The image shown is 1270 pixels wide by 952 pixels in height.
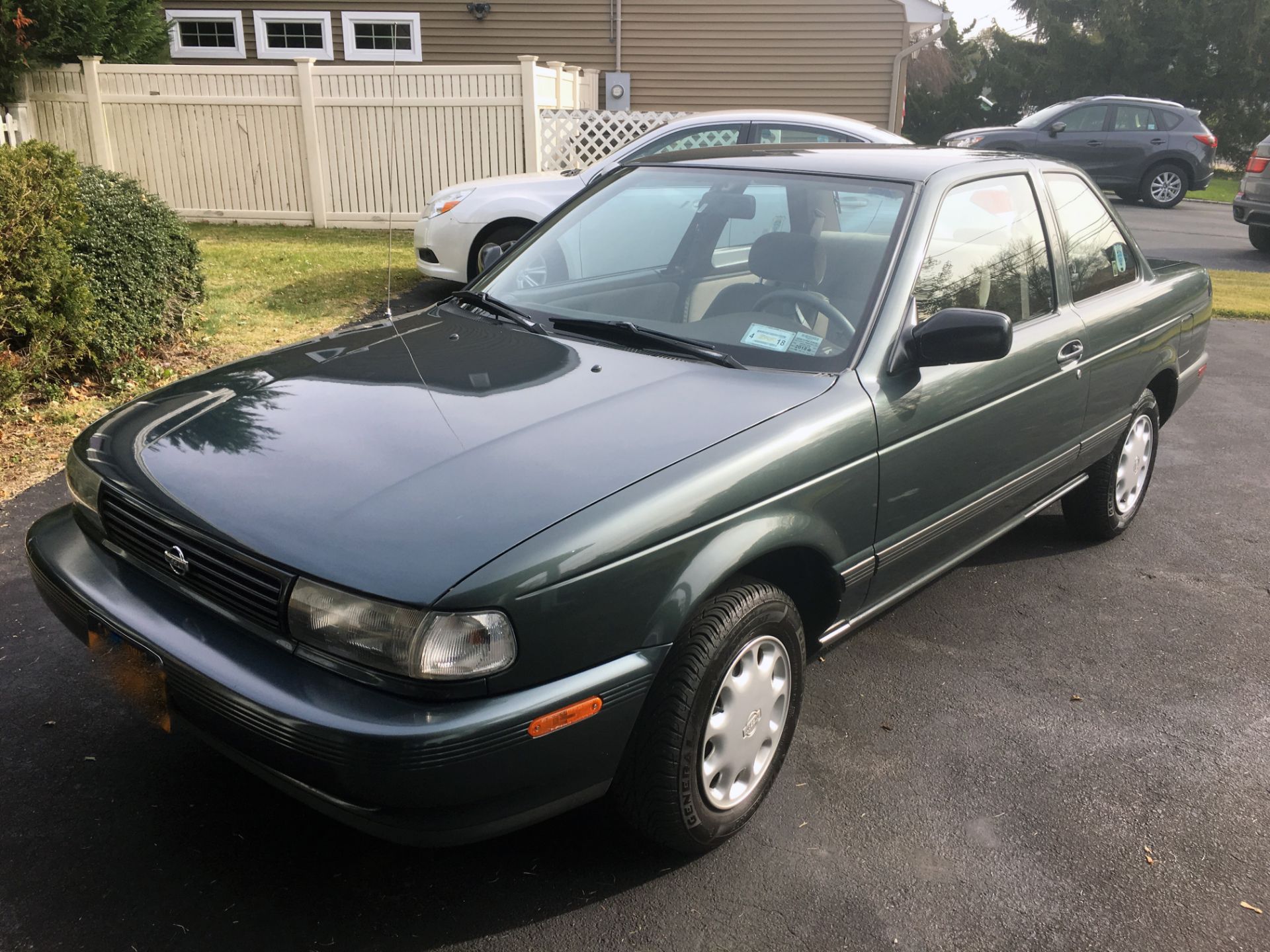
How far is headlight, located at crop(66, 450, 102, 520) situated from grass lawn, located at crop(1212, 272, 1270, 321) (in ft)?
34.0

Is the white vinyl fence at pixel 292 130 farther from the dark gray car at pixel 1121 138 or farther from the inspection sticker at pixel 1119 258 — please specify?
the dark gray car at pixel 1121 138

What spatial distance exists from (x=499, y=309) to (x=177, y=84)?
11003 millimetres

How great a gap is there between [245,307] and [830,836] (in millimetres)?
7014

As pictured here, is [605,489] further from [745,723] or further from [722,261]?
[722,261]

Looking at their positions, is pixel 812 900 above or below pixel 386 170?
below

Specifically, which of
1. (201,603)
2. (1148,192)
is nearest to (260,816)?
(201,603)

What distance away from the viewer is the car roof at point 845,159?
136 inches

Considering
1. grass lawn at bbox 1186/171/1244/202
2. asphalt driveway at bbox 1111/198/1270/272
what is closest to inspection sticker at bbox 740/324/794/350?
asphalt driveway at bbox 1111/198/1270/272

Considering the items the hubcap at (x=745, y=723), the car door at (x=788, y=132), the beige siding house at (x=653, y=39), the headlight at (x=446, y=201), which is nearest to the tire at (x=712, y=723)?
the hubcap at (x=745, y=723)

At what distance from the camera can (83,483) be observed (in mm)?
2750

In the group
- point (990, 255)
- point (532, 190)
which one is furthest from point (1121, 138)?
point (990, 255)

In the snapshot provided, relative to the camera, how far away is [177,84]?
40.7ft

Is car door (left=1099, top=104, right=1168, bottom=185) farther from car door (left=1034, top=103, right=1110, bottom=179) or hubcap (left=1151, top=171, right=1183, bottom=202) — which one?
hubcap (left=1151, top=171, right=1183, bottom=202)

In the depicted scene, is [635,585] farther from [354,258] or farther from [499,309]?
[354,258]
